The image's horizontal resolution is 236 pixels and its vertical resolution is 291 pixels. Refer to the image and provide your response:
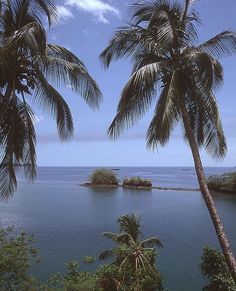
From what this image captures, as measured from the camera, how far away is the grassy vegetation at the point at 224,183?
6881 centimetres

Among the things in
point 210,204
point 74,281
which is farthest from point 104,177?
point 210,204

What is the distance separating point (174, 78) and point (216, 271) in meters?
7.38

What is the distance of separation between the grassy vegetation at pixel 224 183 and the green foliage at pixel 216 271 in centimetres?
5589

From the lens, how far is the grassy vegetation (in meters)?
68.8

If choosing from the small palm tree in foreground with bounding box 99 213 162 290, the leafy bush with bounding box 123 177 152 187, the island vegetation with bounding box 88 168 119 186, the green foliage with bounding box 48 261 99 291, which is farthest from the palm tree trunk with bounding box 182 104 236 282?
the island vegetation with bounding box 88 168 119 186

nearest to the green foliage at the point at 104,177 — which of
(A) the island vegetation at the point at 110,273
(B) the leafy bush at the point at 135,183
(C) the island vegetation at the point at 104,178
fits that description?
(C) the island vegetation at the point at 104,178

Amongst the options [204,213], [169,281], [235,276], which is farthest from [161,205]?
[235,276]

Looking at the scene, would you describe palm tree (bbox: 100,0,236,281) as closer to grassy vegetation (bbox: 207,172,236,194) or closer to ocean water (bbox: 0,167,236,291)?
ocean water (bbox: 0,167,236,291)

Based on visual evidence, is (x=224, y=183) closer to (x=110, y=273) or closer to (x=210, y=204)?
(x=110, y=273)

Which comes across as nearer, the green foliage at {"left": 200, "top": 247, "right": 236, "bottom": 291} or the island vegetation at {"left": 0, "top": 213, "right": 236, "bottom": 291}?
the island vegetation at {"left": 0, "top": 213, "right": 236, "bottom": 291}

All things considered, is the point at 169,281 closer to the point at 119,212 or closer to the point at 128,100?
the point at 128,100

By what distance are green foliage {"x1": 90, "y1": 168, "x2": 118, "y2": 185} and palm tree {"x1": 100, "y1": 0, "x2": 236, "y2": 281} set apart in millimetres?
74377

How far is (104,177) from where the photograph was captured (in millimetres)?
88625

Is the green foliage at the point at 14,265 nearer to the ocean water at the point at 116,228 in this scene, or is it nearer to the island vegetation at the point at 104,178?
the ocean water at the point at 116,228
